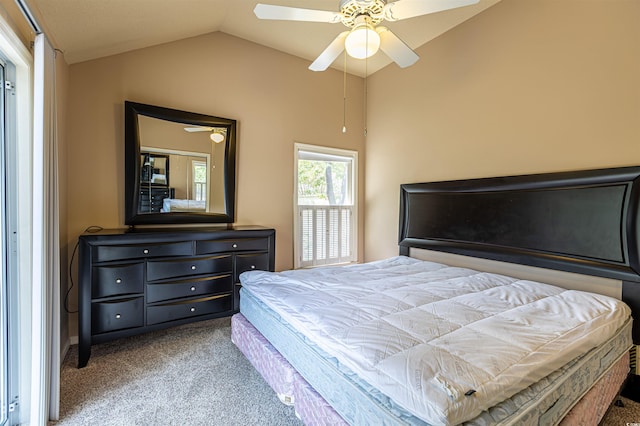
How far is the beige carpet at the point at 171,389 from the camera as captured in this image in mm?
1723

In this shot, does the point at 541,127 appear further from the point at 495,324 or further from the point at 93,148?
the point at 93,148

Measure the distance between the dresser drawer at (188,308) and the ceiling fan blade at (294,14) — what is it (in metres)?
2.32

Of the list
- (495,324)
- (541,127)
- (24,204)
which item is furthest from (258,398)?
(541,127)

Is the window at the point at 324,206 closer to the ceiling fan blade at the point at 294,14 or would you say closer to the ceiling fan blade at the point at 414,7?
the ceiling fan blade at the point at 294,14

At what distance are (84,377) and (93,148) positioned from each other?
1.87 metres

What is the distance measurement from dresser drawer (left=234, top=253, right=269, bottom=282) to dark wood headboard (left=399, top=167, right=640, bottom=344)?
1.79m

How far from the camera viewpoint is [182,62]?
310 cm

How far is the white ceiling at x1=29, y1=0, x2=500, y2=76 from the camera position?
6.65 feet

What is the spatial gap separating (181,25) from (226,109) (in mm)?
850

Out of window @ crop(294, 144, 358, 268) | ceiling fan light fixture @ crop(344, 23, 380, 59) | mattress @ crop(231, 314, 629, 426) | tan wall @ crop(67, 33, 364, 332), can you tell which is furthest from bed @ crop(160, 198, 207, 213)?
ceiling fan light fixture @ crop(344, 23, 380, 59)

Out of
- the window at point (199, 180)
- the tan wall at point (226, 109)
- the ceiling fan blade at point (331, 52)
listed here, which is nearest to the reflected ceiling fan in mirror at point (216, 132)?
the tan wall at point (226, 109)

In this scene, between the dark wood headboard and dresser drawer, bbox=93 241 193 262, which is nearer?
the dark wood headboard

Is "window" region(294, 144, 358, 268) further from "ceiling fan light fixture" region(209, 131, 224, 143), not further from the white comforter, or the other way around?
the white comforter

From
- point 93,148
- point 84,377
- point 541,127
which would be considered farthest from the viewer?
point 93,148
